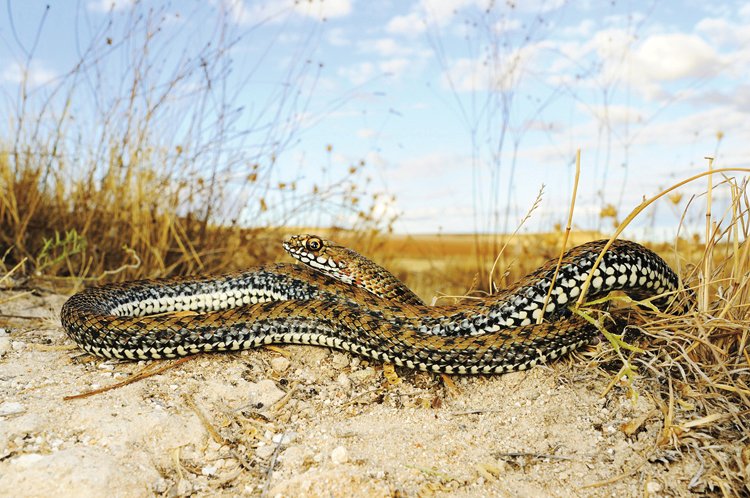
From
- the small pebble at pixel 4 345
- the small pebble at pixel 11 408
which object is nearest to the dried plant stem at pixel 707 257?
the small pebble at pixel 11 408

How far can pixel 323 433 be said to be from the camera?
14.5 ft

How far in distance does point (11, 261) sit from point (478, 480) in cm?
809

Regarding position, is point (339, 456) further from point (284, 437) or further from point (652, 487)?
point (652, 487)

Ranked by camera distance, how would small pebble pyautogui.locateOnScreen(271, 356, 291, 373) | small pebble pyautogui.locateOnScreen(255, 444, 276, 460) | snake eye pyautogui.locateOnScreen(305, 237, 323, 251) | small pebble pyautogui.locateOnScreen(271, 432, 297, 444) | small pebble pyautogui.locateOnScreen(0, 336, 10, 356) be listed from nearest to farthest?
small pebble pyautogui.locateOnScreen(255, 444, 276, 460)
small pebble pyautogui.locateOnScreen(271, 432, 297, 444)
small pebble pyautogui.locateOnScreen(271, 356, 291, 373)
small pebble pyautogui.locateOnScreen(0, 336, 10, 356)
snake eye pyautogui.locateOnScreen(305, 237, 323, 251)

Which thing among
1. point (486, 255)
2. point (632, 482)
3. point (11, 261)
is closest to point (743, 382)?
point (632, 482)

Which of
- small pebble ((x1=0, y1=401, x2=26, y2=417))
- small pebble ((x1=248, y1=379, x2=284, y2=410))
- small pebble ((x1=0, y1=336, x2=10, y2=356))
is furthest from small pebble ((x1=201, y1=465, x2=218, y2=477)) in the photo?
small pebble ((x1=0, y1=336, x2=10, y2=356))

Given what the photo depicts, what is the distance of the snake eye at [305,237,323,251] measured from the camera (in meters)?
6.18

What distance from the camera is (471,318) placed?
537 centimetres

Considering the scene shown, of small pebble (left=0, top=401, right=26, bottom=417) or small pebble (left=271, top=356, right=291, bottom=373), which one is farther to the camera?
small pebble (left=271, top=356, right=291, bottom=373)

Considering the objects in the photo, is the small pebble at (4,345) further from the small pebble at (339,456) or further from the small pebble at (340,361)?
the small pebble at (339,456)

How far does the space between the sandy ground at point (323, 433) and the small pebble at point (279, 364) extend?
0.01 m

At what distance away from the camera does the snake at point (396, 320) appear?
508 centimetres

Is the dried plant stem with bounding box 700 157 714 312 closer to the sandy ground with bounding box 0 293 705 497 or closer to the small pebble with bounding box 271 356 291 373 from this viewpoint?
the sandy ground with bounding box 0 293 705 497

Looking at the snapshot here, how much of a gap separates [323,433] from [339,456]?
0.39 metres
